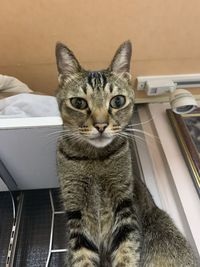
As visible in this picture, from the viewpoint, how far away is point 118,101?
0.87 m

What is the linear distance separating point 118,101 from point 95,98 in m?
0.08

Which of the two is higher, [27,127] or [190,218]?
[27,127]

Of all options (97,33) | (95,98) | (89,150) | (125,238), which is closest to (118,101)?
(95,98)

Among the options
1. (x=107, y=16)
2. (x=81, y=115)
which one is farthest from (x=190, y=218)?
(x=107, y=16)

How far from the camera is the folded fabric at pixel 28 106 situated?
111 centimetres

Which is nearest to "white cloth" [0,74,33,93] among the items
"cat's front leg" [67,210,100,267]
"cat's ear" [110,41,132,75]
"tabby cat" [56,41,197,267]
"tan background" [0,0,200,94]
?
"tan background" [0,0,200,94]

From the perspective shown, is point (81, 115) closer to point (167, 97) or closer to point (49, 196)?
point (49, 196)

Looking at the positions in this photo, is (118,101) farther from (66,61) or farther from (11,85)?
(11,85)

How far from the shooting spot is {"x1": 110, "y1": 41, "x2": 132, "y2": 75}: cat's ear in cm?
89

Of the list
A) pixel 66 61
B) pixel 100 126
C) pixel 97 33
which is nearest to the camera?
pixel 100 126

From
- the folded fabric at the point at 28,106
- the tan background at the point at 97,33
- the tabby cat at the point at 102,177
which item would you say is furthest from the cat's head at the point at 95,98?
the tan background at the point at 97,33

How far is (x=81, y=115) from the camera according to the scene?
0.85 metres

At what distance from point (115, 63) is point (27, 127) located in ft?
1.21

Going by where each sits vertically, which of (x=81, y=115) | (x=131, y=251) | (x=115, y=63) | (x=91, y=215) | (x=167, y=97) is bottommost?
(x=131, y=251)
